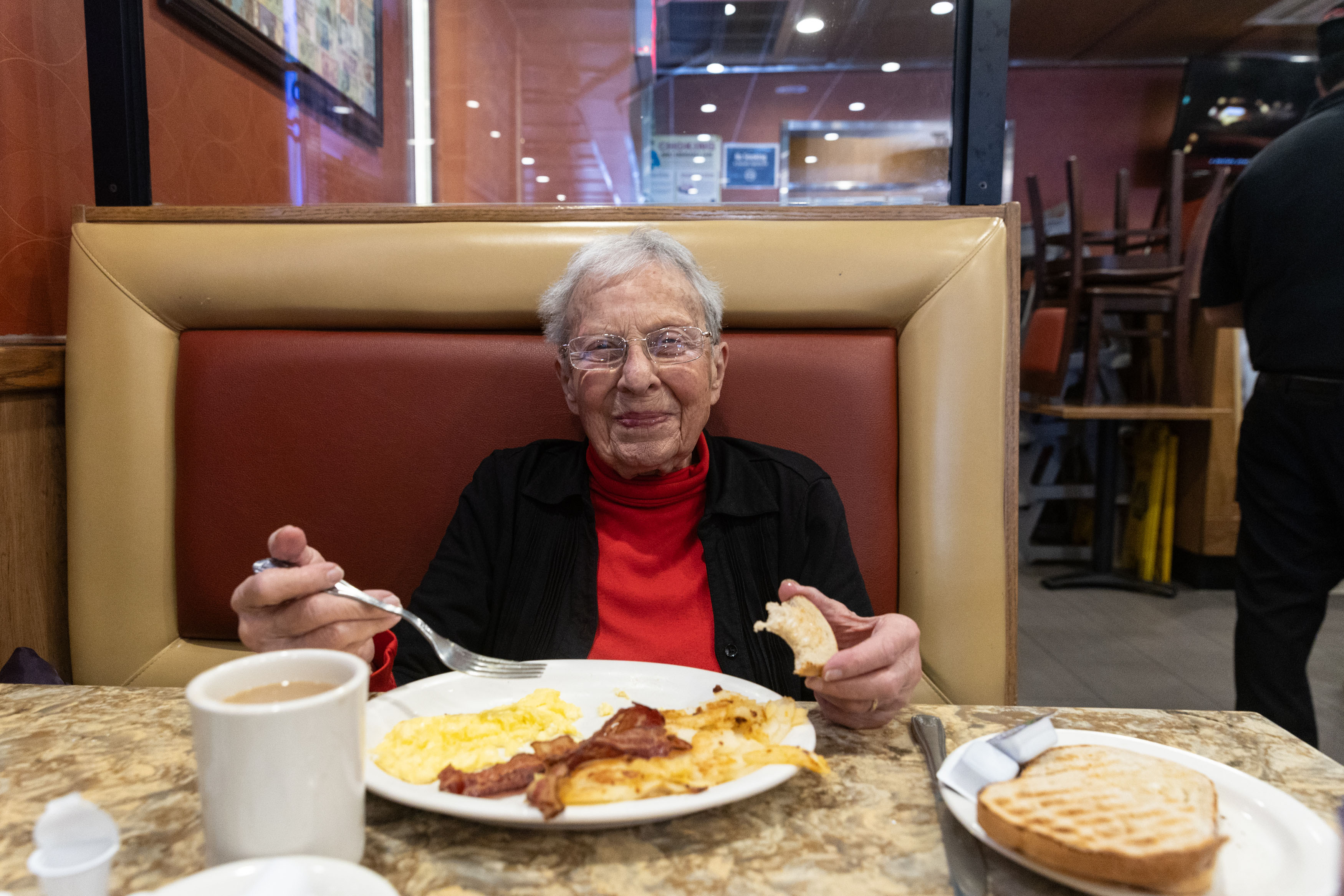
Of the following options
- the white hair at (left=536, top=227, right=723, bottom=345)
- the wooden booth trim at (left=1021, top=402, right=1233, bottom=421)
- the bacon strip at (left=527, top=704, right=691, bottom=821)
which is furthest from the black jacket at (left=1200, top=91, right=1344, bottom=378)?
the bacon strip at (left=527, top=704, right=691, bottom=821)

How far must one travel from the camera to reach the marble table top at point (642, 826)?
0.59 m

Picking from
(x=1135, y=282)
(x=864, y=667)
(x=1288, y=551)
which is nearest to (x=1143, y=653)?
(x=1288, y=551)

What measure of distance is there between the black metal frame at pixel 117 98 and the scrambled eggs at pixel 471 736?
1.48 meters

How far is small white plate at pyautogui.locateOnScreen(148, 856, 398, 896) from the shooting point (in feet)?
1.54

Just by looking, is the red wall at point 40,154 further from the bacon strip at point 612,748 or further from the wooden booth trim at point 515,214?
the bacon strip at point 612,748

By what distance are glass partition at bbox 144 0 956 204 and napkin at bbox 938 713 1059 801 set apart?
1.34 meters

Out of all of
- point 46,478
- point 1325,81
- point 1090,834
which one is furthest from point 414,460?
point 1325,81

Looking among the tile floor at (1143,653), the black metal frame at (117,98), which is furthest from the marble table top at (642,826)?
the tile floor at (1143,653)

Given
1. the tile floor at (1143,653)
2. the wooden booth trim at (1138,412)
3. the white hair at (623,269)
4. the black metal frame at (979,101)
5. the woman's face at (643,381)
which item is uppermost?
the black metal frame at (979,101)

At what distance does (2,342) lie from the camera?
1.53 metres

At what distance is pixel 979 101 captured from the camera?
5.07 feet

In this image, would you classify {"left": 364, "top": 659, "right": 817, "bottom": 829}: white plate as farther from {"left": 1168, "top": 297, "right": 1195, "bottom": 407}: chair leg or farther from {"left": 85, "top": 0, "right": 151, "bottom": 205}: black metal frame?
{"left": 1168, "top": 297, "right": 1195, "bottom": 407}: chair leg

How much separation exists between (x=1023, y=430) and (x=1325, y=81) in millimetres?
2902

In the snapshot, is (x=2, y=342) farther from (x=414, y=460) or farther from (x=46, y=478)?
(x=414, y=460)
